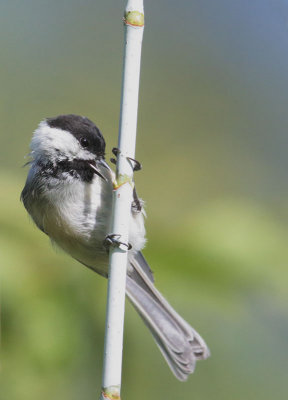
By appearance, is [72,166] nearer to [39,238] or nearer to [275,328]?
[39,238]

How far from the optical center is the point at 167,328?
4.25ft

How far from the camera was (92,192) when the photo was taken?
122cm

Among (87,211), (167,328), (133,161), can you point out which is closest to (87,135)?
(87,211)

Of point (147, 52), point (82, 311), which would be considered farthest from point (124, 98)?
point (147, 52)

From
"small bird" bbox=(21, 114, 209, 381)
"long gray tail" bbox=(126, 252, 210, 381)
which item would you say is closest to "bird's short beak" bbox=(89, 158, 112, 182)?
"small bird" bbox=(21, 114, 209, 381)

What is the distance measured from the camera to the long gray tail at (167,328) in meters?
1.24

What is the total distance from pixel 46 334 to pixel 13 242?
0.23m

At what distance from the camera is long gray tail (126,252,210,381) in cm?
124

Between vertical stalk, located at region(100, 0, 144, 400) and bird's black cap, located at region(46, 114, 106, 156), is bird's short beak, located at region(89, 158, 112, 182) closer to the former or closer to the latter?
bird's black cap, located at region(46, 114, 106, 156)

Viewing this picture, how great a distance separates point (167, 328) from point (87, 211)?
1.19 feet

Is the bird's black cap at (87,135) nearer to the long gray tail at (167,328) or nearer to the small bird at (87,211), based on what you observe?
the small bird at (87,211)

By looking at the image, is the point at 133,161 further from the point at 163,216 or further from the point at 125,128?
the point at 163,216

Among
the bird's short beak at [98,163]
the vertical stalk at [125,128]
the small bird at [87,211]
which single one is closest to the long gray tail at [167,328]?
the small bird at [87,211]

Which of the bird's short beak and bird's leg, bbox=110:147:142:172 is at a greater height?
the bird's short beak
